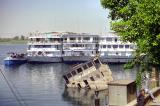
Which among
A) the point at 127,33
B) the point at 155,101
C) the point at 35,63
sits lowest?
the point at 35,63

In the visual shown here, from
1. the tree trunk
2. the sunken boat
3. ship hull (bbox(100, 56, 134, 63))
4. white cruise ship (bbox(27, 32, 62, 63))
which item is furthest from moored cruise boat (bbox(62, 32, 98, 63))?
the tree trunk

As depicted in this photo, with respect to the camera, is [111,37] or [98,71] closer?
[98,71]

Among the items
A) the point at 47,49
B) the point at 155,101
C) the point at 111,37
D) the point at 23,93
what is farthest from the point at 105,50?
the point at 155,101

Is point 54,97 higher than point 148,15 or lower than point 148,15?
lower

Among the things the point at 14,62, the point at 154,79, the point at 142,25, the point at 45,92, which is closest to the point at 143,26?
the point at 142,25

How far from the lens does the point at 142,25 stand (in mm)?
15734

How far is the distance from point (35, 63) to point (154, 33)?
10822 centimetres

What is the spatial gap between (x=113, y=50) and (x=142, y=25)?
9672 cm

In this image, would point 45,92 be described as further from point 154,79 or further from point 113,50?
point 113,50

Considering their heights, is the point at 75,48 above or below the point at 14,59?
above

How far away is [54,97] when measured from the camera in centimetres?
6197

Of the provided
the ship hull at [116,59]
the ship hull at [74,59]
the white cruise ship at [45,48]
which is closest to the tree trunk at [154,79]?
the ship hull at [116,59]

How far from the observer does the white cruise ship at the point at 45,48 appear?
120125mm

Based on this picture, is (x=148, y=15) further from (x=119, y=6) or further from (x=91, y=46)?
(x=91, y=46)
